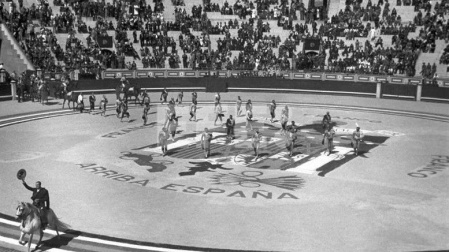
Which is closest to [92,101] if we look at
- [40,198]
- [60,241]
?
[60,241]

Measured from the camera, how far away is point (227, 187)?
21641mm

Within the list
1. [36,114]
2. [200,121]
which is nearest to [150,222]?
[200,121]

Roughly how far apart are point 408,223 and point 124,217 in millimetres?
8786

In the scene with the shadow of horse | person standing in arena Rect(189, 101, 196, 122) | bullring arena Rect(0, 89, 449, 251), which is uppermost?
person standing in arena Rect(189, 101, 196, 122)

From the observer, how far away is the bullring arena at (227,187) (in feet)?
52.9

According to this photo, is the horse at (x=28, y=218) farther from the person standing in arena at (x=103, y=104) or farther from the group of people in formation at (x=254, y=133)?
the person standing in arena at (x=103, y=104)

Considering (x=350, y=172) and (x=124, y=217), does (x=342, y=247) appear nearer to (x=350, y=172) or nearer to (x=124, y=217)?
(x=124, y=217)

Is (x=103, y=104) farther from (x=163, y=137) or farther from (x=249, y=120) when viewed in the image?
(x=163, y=137)

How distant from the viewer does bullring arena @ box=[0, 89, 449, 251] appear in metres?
16.1

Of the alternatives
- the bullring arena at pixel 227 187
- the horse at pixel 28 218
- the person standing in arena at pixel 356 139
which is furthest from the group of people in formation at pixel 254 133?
the horse at pixel 28 218

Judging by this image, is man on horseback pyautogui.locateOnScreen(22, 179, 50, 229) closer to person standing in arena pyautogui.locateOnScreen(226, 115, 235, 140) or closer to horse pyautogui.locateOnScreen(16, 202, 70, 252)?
horse pyautogui.locateOnScreen(16, 202, 70, 252)

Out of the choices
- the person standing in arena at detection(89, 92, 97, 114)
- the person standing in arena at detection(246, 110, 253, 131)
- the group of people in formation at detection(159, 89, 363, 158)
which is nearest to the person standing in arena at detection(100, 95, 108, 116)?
the person standing in arena at detection(89, 92, 97, 114)

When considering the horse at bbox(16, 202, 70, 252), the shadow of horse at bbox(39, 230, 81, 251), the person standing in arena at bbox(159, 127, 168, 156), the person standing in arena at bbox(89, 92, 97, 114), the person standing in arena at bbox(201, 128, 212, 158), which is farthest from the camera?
the person standing in arena at bbox(89, 92, 97, 114)

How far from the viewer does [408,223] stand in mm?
17516
